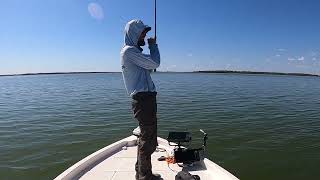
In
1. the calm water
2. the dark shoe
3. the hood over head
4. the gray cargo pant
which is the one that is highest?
the hood over head

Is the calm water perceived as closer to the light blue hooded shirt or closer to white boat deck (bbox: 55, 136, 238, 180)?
white boat deck (bbox: 55, 136, 238, 180)

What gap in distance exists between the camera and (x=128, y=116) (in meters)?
19.6

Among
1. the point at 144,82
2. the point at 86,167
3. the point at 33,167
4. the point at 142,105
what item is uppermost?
the point at 144,82

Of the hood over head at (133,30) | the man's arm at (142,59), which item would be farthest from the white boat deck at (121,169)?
the hood over head at (133,30)

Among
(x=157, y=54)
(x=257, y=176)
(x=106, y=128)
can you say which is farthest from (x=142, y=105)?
(x=106, y=128)

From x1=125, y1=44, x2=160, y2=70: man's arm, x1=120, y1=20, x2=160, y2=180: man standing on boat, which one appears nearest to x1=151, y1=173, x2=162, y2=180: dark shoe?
x1=120, y1=20, x2=160, y2=180: man standing on boat

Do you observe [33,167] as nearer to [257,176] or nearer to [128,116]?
[257,176]

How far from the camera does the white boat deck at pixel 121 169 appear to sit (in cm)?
568

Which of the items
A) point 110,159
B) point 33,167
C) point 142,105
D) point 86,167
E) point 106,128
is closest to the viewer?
point 142,105

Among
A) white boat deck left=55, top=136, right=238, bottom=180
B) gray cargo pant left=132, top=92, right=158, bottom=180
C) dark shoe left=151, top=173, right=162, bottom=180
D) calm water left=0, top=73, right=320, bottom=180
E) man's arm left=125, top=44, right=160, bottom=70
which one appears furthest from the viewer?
calm water left=0, top=73, right=320, bottom=180

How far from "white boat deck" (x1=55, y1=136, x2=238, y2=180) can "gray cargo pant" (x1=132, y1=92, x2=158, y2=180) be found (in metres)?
0.63

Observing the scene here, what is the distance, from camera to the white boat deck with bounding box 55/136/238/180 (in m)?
Answer: 5.68

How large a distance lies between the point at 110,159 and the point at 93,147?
19.2 ft

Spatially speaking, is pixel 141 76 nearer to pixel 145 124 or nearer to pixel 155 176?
pixel 145 124
